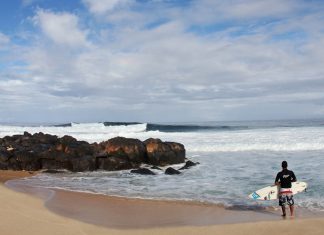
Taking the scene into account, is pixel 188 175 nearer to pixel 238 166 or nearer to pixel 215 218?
pixel 238 166

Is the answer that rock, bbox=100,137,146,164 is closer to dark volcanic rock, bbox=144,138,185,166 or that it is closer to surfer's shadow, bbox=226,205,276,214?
dark volcanic rock, bbox=144,138,185,166

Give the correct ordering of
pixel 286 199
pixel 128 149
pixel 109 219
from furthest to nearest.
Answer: pixel 128 149
pixel 286 199
pixel 109 219

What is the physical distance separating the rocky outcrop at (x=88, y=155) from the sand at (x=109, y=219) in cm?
741

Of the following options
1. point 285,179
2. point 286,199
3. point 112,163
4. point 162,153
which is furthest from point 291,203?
point 162,153

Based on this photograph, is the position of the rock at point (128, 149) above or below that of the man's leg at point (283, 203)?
above

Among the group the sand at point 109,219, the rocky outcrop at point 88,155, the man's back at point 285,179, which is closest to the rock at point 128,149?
the rocky outcrop at point 88,155

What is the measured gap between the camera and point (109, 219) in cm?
890

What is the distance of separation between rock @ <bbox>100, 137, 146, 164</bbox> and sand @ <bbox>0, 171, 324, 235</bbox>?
27.5ft

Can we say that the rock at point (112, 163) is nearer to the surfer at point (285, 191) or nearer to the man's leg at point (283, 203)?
the surfer at point (285, 191)

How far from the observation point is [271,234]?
714cm

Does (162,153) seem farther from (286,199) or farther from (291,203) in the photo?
(291,203)

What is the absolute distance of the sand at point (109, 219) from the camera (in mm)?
7348

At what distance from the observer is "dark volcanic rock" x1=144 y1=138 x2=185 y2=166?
19781 millimetres

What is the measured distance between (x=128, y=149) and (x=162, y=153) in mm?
1707
